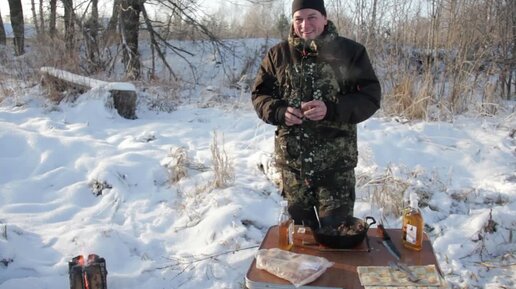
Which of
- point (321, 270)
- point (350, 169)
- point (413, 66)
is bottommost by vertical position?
point (321, 270)

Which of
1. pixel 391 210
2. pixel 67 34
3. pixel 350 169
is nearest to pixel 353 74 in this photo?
pixel 350 169

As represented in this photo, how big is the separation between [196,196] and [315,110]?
2123mm

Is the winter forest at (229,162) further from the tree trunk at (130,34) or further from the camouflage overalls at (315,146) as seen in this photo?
the camouflage overalls at (315,146)

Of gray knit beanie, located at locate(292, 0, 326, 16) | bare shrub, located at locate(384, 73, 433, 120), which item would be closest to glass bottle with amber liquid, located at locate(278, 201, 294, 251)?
gray knit beanie, located at locate(292, 0, 326, 16)

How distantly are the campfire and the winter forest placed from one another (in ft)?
2.96

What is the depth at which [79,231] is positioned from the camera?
138 inches

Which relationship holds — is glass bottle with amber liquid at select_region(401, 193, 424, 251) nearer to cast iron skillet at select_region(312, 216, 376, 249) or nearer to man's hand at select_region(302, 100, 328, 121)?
cast iron skillet at select_region(312, 216, 376, 249)

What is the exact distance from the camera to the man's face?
224cm

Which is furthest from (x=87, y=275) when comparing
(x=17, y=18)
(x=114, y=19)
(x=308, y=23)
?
(x=17, y=18)

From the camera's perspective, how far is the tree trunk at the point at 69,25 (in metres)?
8.68

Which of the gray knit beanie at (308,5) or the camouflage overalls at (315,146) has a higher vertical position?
the gray knit beanie at (308,5)

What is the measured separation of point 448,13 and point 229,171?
141 inches

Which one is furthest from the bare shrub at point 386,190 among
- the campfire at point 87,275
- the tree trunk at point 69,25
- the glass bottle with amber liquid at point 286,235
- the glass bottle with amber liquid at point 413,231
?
the tree trunk at point 69,25

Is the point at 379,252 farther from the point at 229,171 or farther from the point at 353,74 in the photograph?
the point at 229,171
